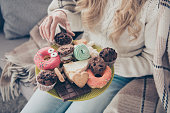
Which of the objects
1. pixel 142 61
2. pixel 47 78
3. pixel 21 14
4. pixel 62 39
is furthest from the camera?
pixel 21 14

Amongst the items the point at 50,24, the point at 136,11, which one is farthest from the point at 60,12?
the point at 136,11

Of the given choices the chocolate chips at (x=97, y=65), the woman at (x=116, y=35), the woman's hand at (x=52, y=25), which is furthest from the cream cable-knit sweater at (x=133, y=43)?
the chocolate chips at (x=97, y=65)

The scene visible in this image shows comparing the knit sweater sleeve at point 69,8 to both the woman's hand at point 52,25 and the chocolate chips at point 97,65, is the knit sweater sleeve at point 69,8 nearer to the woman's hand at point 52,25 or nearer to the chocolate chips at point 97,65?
the woman's hand at point 52,25

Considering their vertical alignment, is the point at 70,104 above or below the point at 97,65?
below

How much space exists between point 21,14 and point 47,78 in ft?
2.69

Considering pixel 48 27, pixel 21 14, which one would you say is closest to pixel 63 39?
pixel 48 27

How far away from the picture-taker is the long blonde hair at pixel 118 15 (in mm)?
735

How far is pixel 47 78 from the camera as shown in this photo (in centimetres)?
60

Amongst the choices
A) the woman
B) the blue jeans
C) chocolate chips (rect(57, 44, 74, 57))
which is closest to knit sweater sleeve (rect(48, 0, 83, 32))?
the woman

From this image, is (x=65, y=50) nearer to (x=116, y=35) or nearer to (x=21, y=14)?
(x=116, y=35)

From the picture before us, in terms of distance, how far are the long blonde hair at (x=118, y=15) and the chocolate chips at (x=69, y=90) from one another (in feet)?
1.02

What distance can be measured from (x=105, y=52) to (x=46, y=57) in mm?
248

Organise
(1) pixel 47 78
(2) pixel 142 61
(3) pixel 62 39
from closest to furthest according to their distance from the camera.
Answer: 1. (1) pixel 47 78
2. (3) pixel 62 39
3. (2) pixel 142 61

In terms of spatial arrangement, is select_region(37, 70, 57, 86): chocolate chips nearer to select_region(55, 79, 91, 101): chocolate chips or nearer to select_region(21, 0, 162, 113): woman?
select_region(55, 79, 91, 101): chocolate chips
